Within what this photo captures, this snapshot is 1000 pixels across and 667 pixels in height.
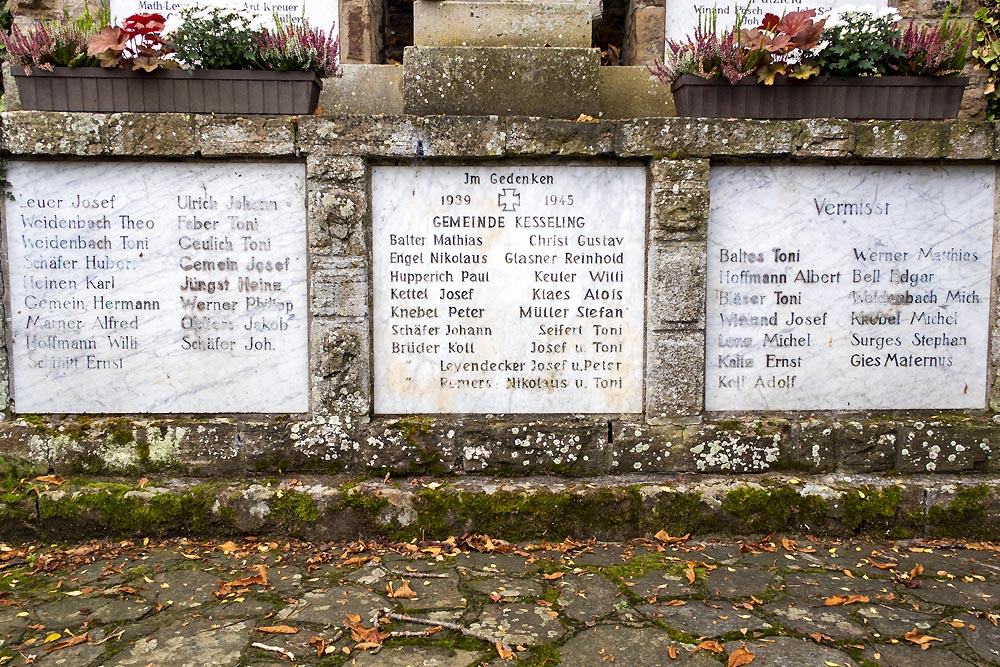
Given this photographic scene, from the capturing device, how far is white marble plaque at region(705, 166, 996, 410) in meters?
3.46

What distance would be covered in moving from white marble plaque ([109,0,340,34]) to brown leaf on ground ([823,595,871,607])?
4246 mm

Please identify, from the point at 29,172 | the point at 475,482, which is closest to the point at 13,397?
the point at 29,172

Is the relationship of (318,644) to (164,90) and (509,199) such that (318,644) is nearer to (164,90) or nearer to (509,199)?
(509,199)

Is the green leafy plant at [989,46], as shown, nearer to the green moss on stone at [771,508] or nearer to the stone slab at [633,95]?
the stone slab at [633,95]

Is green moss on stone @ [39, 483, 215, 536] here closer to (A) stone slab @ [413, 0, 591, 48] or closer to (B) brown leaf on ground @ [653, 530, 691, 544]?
(B) brown leaf on ground @ [653, 530, 691, 544]

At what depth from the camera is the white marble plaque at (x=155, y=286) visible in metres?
3.36

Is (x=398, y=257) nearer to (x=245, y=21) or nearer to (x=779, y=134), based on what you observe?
(x=245, y=21)

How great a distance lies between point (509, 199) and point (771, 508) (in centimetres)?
205

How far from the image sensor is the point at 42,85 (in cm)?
325

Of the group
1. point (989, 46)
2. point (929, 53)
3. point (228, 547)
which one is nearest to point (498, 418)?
point (228, 547)

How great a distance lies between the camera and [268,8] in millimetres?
4473

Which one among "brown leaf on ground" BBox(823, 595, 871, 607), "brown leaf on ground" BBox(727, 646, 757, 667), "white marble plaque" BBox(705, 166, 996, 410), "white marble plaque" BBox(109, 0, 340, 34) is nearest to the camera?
"brown leaf on ground" BBox(727, 646, 757, 667)

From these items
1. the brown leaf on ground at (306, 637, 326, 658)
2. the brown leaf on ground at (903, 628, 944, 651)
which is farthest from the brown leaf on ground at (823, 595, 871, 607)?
the brown leaf on ground at (306, 637, 326, 658)

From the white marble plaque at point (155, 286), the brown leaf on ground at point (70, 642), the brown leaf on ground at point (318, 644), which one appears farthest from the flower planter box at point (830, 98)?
the brown leaf on ground at point (70, 642)
